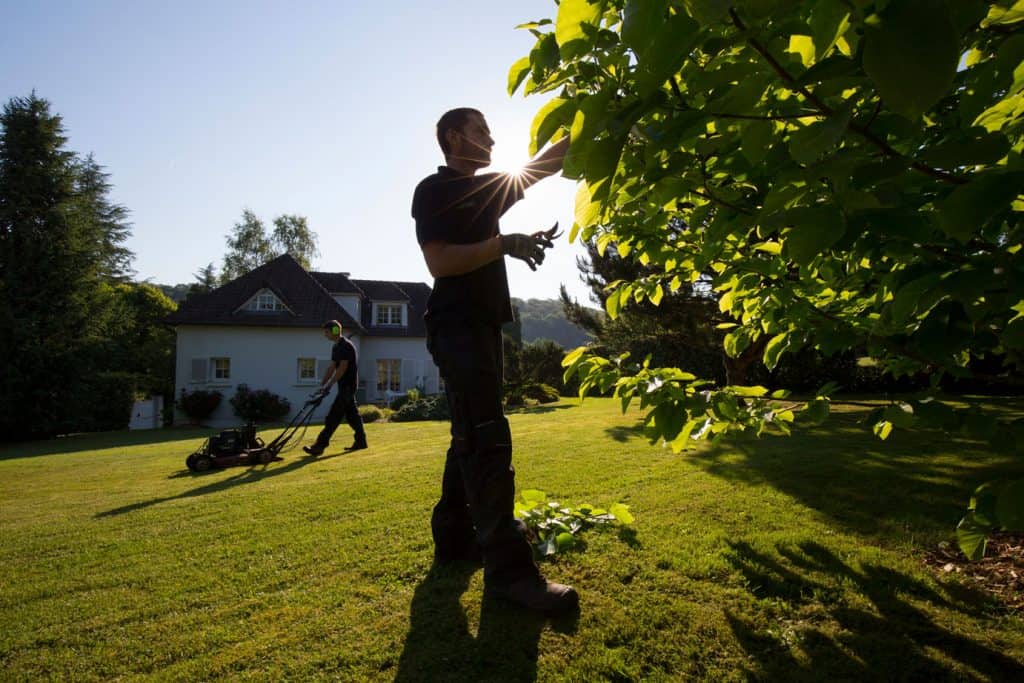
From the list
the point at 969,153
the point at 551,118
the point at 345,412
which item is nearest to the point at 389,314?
the point at 345,412

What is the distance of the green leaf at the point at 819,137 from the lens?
2.06ft

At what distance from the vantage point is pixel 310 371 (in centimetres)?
2206

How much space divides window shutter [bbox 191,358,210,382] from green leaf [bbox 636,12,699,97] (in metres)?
24.2

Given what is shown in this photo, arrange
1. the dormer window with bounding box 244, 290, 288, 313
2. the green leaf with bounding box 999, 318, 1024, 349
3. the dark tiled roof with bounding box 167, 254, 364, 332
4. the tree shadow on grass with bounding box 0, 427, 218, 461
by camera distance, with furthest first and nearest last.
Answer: the dormer window with bounding box 244, 290, 288, 313
the dark tiled roof with bounding box 167, 254, 364, 332
the tree shadow on grass with bounding box 0, 427, 218, 461
the green leaf with bounding box 999, 318, 1024, 349

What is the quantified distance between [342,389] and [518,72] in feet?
27.0

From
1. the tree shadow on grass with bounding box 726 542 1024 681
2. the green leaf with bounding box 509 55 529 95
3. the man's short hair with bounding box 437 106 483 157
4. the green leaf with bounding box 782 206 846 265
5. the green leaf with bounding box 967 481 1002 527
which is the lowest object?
the tree shadow on grass with bounding box 726 542 1024 681

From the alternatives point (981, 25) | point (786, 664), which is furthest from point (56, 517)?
point (981, 25)

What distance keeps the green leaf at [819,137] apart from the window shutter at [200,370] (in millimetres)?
24302

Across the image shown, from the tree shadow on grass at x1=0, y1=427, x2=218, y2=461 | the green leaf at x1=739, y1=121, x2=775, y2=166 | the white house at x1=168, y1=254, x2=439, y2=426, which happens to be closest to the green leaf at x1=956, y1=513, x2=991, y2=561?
the green leaf at x1=739, y1=121, x2=775, y2=166

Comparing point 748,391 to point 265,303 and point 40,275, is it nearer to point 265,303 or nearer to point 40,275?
point 265,303

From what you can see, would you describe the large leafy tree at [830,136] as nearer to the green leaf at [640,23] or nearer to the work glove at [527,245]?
the green leaf at [640,23]

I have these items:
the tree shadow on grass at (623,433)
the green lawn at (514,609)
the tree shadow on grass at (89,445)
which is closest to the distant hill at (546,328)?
the tree shadow on grass at (89,445)

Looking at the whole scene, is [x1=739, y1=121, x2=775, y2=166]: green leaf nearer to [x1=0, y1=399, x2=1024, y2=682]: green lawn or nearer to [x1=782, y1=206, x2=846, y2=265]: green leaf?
[x1=782, y1=206, x2=846, y2=265]: green leaf

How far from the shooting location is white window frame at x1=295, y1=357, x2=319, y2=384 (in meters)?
21.8
